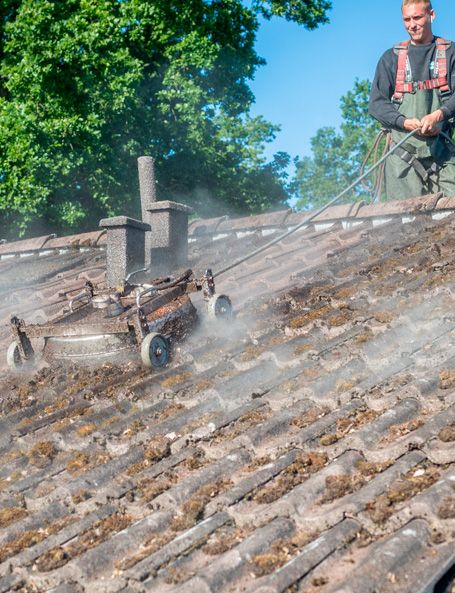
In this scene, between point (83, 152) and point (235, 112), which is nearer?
point (83, 152)

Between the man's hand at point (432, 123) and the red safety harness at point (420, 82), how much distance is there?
32 centimetres

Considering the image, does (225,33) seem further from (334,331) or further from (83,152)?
(334,331)

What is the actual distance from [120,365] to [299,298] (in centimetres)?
131

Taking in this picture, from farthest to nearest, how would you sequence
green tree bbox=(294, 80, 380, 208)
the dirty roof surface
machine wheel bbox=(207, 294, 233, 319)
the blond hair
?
green tree bbox=(294, 80, 380, 208), the blond hair, machine wheel bbox=(207, 294, 233, 319), the dirty roof surface

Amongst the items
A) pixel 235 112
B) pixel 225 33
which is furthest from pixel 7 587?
pixel 225 33

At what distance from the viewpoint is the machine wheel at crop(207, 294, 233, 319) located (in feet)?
16.1

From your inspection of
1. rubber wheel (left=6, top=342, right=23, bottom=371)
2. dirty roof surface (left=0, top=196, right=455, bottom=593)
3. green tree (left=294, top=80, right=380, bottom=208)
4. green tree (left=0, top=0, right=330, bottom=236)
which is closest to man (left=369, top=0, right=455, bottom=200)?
dirty roof surface (left=0, top=196, right=455, bottom=593)

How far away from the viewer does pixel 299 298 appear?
527 centimetres

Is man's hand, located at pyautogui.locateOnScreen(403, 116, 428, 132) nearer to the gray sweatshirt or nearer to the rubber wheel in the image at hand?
the gray sweatshirt

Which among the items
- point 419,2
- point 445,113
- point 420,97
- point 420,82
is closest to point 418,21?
point 419,2

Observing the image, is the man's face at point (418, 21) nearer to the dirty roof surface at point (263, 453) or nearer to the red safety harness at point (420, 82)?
the red safety harness at point (420, 82)

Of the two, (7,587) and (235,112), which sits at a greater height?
(235,112)

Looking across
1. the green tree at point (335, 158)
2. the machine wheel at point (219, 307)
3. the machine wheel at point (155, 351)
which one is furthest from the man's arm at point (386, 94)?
the green tree at point (335, 158)

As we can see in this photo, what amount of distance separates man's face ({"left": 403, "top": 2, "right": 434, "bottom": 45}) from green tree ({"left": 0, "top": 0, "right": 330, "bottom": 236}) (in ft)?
45.7
